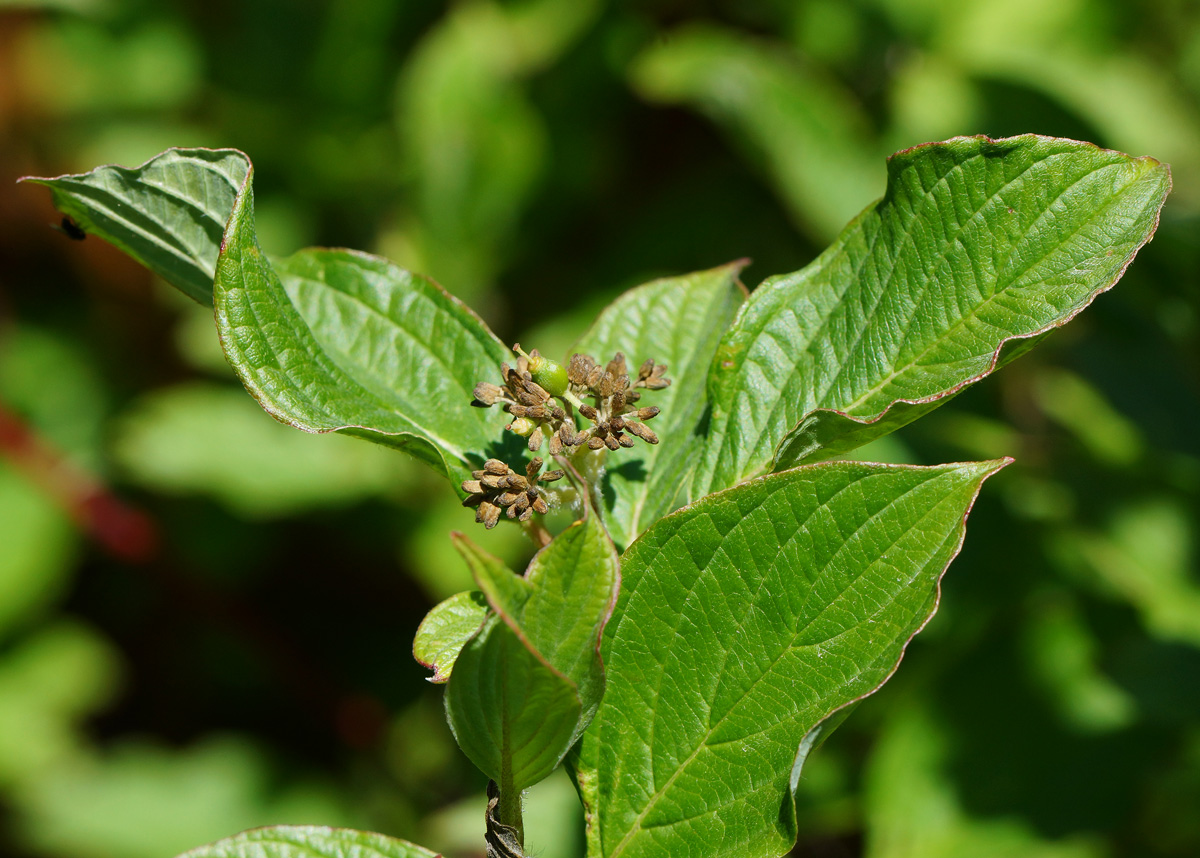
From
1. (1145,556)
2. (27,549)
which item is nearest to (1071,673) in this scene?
(1145,556)

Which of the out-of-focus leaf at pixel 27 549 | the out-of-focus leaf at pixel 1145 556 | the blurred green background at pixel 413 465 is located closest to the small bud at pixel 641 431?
the blurred green background at pixel 413 465

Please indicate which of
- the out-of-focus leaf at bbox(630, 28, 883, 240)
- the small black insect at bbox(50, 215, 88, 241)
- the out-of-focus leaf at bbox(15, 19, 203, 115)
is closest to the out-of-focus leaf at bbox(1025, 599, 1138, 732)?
the out-of-focus leaf at bbox(630, 28, 883, 240)

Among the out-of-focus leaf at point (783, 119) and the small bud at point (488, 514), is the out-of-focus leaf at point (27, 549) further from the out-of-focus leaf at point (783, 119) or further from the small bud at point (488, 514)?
the small bud at point (488, 514)

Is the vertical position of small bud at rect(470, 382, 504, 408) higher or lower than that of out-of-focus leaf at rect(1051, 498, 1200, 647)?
higher

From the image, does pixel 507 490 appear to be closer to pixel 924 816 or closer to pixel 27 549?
pixel 924 816

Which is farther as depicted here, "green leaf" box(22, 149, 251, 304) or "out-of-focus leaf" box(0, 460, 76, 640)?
"out-of-focus leaf" box(0, 460, 76, 640)

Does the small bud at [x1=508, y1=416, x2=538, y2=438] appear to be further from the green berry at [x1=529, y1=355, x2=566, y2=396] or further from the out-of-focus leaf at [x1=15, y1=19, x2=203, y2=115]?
the out-of-focus leaf at [x1=15, y1=19, x2=203, y2=115]

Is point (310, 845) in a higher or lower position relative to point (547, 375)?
lower

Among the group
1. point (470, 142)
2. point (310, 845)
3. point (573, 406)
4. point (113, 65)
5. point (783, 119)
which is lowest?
point (310, 845)
